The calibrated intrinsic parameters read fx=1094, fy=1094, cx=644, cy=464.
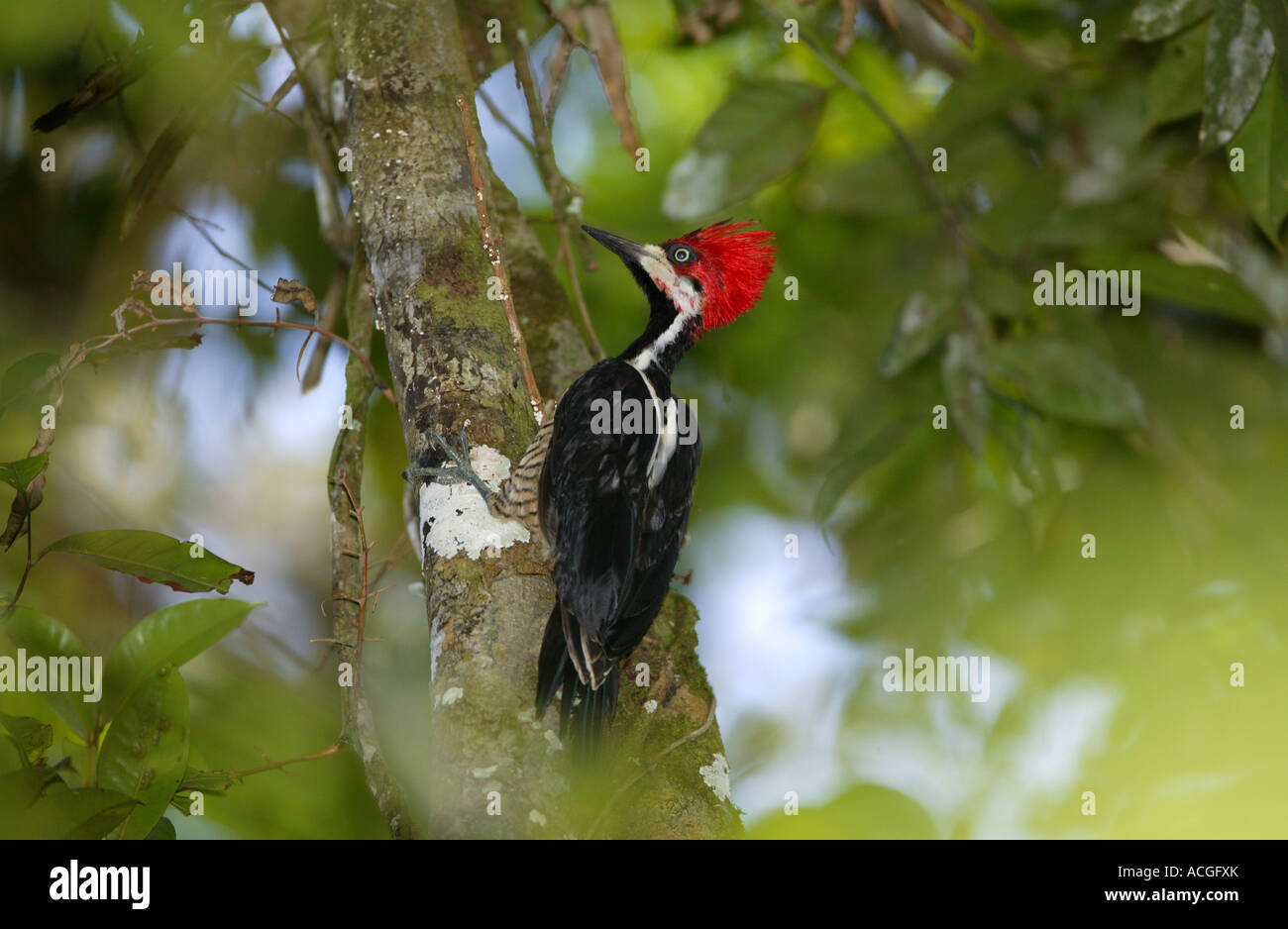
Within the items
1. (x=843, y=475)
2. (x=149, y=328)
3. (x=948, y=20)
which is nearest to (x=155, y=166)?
(x=149, y=328)

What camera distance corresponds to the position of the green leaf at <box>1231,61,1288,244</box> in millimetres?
3197

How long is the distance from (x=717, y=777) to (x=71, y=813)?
5.00 feet

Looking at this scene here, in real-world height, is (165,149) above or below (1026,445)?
above

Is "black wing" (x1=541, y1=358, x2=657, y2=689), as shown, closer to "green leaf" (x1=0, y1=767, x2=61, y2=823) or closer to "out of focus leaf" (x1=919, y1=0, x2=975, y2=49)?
"green leaf" (x1=0, y1=767, x2=61, y2=823)

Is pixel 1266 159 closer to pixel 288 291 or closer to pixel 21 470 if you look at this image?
pixel 288 291

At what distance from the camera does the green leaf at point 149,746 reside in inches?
87.4

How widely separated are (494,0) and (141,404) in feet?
6.50

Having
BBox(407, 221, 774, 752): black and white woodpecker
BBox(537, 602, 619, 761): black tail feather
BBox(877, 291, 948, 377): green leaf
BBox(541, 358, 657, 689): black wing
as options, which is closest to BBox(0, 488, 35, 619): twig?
BBox(407, 221, 774, 752): black and white woodpecker

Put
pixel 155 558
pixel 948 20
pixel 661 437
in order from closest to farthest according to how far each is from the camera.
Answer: pixel 155 558 < pixel 661 437 < pixel 948 20

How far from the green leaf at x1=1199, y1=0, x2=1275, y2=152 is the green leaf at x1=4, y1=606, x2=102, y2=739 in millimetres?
3065

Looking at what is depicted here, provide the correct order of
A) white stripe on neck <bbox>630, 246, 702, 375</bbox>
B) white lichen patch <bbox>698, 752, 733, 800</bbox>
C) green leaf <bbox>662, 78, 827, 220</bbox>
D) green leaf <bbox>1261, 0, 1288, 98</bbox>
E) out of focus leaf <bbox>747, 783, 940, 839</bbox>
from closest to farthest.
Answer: white lichen patch <bbox>698, 752, 733, 800</bbox> < green leaf <bbox>1261, 0, 1288, 98</bbox> < out of focus leaf <bbox>747, 783, 940, 839</bbox> < green leaf <bbox>662, 78, 827, 220</bbox> < white stripe on neck <bbox>630, 246, 702, 375</bbox>

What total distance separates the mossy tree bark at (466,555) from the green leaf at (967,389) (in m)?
1.15

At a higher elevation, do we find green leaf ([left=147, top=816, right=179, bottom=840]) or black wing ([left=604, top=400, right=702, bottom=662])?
black wing ([left=604, top=400, right=702, bottom=662])

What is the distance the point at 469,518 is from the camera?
8.10ft
